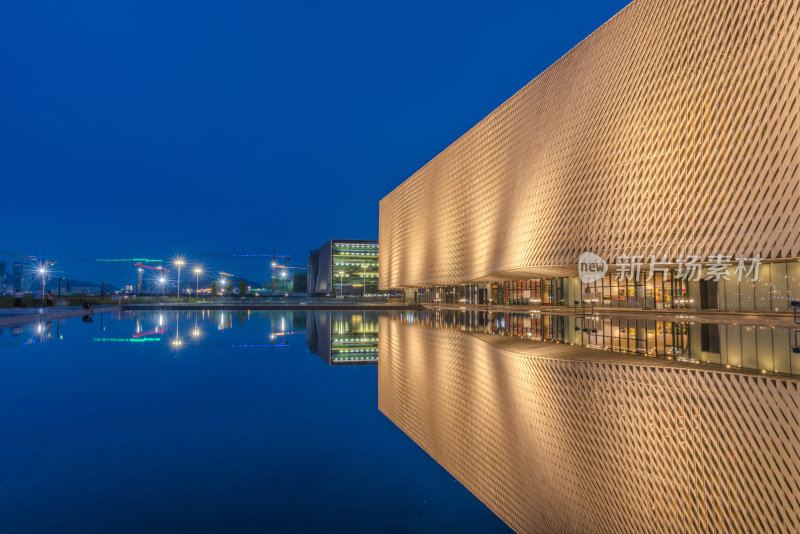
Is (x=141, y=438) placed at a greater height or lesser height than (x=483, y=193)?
lesser

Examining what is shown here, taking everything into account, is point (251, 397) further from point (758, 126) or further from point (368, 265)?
point (368, 265)

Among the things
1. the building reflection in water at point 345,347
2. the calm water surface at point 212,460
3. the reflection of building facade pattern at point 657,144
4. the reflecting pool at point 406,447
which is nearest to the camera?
the calm water surface at point 212,460

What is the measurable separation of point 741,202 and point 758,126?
290 centimetres

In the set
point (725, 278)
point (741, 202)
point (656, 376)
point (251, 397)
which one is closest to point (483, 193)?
point (725, 278)

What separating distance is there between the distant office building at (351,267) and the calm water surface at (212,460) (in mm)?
92895

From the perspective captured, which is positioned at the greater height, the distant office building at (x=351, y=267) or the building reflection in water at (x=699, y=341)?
the distant office building at (x=351, y=267)

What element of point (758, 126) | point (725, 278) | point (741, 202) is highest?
point (758, 126)

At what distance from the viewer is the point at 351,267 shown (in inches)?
4094

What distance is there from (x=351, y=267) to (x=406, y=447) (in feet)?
323

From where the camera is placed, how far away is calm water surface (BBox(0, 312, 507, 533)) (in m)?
3.93

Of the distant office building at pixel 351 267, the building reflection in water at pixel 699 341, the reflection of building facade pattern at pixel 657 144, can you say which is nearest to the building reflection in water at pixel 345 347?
the building reflection in water at pixel 699 341

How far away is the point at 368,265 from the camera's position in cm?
10494

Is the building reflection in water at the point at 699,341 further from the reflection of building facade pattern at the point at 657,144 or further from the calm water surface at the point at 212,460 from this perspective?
the calm water surface at the point at 212,460

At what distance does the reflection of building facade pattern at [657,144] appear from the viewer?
18.1 metres
